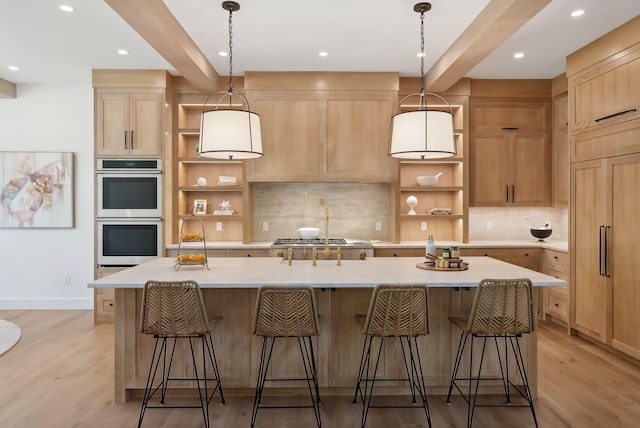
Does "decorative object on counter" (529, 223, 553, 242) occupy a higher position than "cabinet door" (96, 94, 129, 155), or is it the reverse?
"cabinet door" (96, 94, 129, 155)

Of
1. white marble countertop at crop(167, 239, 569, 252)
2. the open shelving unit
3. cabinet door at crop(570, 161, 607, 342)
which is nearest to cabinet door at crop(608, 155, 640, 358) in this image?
cabinet door at crop(570, 161, 607, 342)

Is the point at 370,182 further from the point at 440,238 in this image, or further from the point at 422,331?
the point at 422,331

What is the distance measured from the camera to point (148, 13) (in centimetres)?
304

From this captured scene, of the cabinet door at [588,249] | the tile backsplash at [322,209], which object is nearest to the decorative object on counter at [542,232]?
A: the cabinet door at [588,249]

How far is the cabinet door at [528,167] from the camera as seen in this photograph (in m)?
5.24

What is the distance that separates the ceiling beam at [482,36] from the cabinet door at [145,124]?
122 inches

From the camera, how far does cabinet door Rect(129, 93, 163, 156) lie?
482 centimetres

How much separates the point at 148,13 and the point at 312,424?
9.80ft

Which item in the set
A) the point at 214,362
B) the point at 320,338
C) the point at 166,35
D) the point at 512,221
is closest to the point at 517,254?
the point at 512,221

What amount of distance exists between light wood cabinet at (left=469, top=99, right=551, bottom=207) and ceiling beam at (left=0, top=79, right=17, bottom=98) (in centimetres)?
563

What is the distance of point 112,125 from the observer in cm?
483

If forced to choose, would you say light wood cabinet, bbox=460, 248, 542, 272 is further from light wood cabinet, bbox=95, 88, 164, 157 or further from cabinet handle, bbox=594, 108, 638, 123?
light wood cabinet, bbox=95, 88, 164, 157

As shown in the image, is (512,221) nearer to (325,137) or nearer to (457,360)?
(325,137)

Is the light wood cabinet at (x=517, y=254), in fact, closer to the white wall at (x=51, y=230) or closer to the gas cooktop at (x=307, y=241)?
the gas cooktop at (x=307, y=241)
